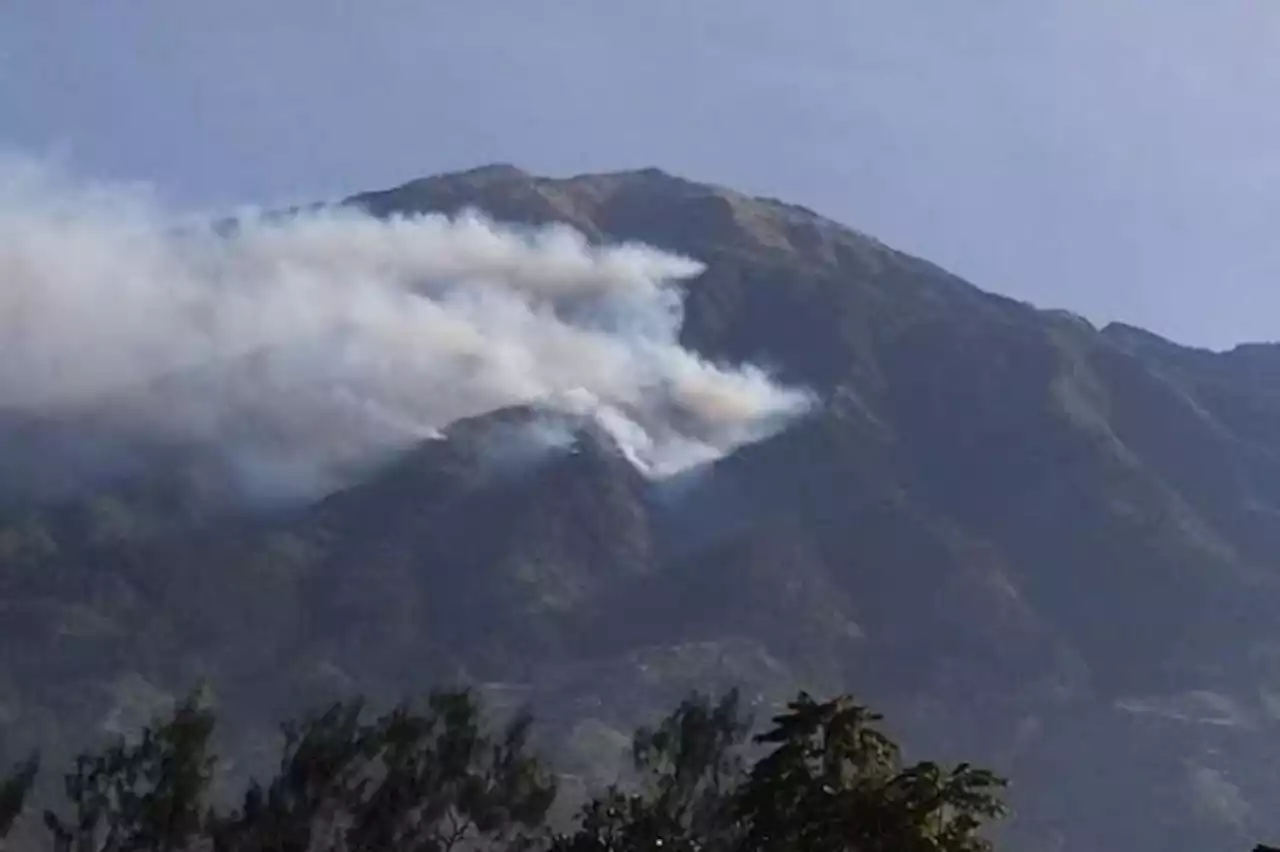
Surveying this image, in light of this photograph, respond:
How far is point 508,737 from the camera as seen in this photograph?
Answer: 339 feet

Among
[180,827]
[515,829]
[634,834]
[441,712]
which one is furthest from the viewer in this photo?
[515,829]

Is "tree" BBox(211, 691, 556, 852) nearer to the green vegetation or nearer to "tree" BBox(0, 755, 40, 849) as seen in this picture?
the green vegetation

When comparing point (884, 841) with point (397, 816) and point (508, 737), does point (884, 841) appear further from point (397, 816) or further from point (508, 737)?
point (508, 737)

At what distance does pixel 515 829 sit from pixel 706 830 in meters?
18.3

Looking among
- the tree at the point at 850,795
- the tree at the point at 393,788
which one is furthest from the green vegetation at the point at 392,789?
the tree at the point at 850,795

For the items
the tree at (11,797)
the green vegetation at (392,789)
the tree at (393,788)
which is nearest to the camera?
the green vegetation at (392,789)

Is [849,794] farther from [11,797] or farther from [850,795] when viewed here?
[11,797]

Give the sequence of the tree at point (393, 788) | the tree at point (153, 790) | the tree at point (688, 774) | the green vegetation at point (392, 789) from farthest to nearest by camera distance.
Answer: the tree at point (393, 788)
the tree at point (153, 790)
the green vegetation at point (392, 789)
the tree at point (688, 774)

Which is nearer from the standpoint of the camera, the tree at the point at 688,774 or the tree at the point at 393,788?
the tree at the point at 688,774

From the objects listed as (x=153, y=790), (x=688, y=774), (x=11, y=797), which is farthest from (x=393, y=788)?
(x=11, y=797)

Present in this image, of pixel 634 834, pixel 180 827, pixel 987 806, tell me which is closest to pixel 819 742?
pixel 987 806

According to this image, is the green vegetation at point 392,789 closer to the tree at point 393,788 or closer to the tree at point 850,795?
the tree at point 393,788

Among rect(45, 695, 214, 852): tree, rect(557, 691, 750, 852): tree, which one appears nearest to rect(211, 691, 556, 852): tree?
rect(45, 695, 214, 852): tree

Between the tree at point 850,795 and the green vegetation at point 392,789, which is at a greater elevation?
the green vegetation at point 392,789
